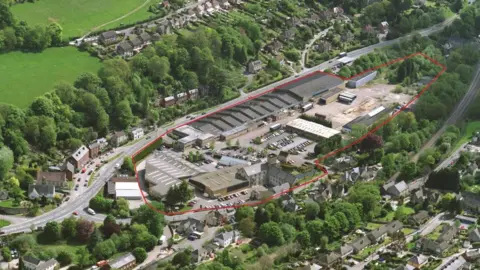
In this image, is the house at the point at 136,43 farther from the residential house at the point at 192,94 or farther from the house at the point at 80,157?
the house at the point at 80,157

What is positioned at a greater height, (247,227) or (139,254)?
(139,254)

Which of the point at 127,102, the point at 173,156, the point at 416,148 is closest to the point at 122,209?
the point at 173,156

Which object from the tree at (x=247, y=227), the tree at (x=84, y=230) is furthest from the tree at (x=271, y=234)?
the tree at (x=84, y=230)

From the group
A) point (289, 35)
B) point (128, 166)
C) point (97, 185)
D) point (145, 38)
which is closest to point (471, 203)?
point (128, 166)

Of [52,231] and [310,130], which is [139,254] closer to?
[52,231]

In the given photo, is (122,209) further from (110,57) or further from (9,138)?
(110,57)

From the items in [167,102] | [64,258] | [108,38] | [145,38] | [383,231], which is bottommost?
[383,231]

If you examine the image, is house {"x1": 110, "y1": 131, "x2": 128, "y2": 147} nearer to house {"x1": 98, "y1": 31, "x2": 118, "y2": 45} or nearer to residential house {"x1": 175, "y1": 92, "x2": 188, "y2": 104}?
residential house {"x1": 175, "y1": 92, "x2": 188, "y2": 104}
